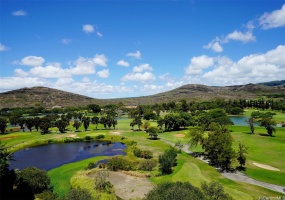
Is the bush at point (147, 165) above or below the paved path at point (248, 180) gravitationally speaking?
above

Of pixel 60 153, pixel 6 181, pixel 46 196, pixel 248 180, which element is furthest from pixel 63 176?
pixel 248 180

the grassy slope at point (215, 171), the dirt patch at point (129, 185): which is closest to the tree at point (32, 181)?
the grassy slope at point (215, 171)

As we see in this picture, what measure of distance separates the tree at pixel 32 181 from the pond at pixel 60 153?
20806 millimetres

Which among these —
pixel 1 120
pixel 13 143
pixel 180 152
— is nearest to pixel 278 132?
pixel 180 152

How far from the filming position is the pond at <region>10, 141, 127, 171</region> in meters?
74.1

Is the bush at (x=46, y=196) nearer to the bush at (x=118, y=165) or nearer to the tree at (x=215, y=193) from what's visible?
the bush at (x=118, y=165)

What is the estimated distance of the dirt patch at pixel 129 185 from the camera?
46.5 m

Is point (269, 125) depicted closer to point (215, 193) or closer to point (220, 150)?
point (220, 150)

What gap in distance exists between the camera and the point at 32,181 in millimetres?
46781

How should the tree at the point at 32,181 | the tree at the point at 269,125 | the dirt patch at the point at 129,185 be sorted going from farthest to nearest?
the tree at the point at 269,125
the tree at the point at 32,181
the dirt patch at the point at 129,185

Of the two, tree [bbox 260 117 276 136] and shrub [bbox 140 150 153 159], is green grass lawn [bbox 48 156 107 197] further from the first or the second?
tree [bbox 260 117 276 136]

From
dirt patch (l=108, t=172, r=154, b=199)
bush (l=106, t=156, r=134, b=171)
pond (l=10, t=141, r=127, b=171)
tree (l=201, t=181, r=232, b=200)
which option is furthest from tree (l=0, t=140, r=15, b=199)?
tree (l=201, t=181, r=232, b=200)

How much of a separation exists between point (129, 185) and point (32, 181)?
1941 cm

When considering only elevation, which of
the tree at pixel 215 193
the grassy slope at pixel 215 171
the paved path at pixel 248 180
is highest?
the tree at pixel 215 193
